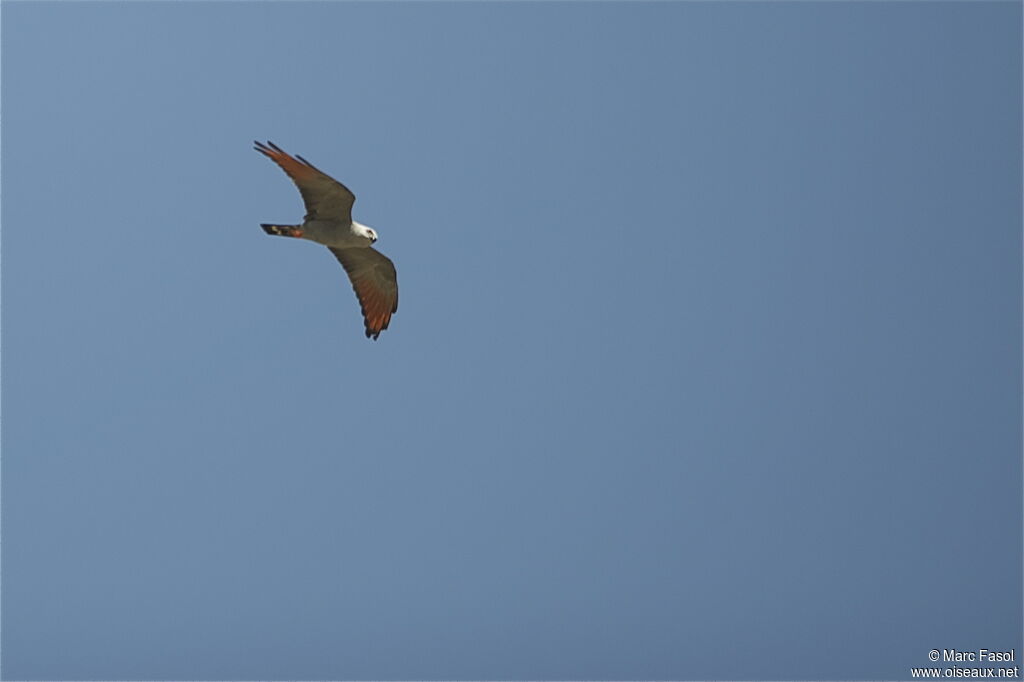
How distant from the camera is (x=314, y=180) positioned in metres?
21.6

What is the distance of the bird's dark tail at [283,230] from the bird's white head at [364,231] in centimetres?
98

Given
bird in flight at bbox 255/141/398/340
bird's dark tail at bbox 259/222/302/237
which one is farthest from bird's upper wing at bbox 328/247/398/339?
bird's dark tail at bbox 259/222/302/237

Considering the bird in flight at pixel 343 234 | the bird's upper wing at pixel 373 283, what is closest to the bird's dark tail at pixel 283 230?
the bird in flight at pixel 343 234

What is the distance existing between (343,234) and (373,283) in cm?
218

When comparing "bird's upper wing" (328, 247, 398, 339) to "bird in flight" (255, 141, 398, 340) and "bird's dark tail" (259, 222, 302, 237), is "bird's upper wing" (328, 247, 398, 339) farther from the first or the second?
"bird's dark tail" (259, 222, 302, 237)

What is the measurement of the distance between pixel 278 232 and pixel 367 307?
9.86 ft

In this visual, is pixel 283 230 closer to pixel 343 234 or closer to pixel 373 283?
pixel 343 234

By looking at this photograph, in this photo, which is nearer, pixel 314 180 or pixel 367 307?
pixel 314 180

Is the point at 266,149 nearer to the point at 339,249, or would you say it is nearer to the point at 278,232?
the point at 278,232

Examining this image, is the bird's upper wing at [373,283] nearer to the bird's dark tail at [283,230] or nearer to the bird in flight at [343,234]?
the bird in flight at [343,234]

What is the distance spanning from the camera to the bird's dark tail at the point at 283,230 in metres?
22.0

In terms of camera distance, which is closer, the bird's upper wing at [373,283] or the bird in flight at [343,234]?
the bird in flight at [343,234]

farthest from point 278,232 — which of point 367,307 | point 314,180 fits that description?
point 367,307

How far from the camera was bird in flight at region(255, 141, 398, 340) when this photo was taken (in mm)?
21500
